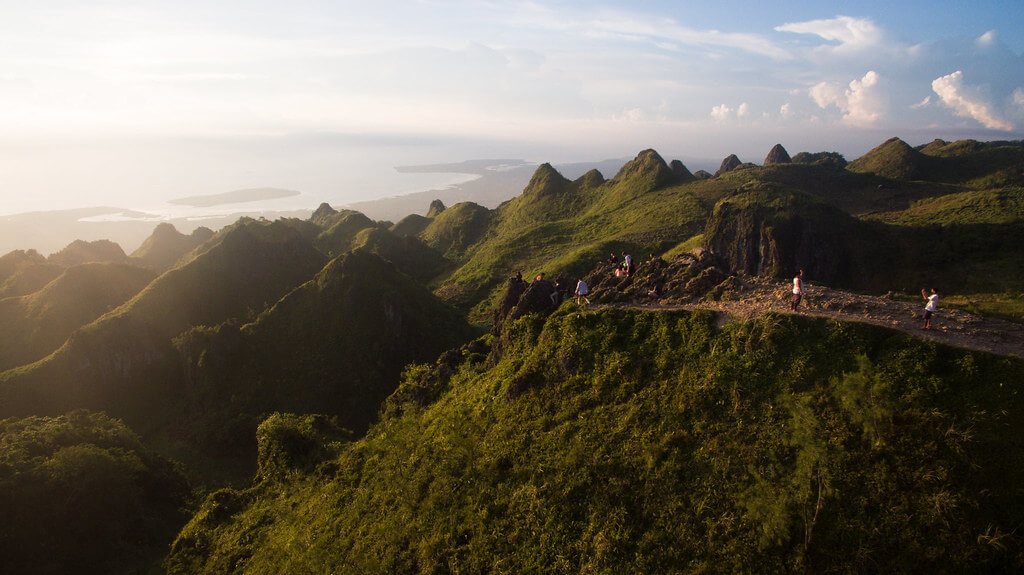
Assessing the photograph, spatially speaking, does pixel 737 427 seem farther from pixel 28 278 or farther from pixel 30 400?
pixel 28 278

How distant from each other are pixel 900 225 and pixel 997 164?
60.2 meters

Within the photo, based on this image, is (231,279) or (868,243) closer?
(868,243)

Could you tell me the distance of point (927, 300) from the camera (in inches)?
731

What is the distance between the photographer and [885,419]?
527 inches

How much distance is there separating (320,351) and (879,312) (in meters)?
42.7

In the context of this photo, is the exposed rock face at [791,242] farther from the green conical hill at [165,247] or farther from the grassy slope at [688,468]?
the green conical hill at [165,247]

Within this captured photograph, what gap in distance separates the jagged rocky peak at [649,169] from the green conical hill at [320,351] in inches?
2595

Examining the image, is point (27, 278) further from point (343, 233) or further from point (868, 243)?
point (868, 243)

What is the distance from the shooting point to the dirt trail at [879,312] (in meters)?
14.7

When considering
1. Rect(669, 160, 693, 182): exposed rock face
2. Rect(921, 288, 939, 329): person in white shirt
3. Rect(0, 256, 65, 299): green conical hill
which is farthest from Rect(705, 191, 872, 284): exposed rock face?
Rect(0, 256, 65, 299): green conical hill

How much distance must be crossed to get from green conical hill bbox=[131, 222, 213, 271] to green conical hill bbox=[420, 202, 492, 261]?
50.6m

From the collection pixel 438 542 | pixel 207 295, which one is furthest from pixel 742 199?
pixel 207 295

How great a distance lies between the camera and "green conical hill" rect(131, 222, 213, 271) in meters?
87.8

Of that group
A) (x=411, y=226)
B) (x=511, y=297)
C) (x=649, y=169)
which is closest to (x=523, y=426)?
(x=511, y=297)
